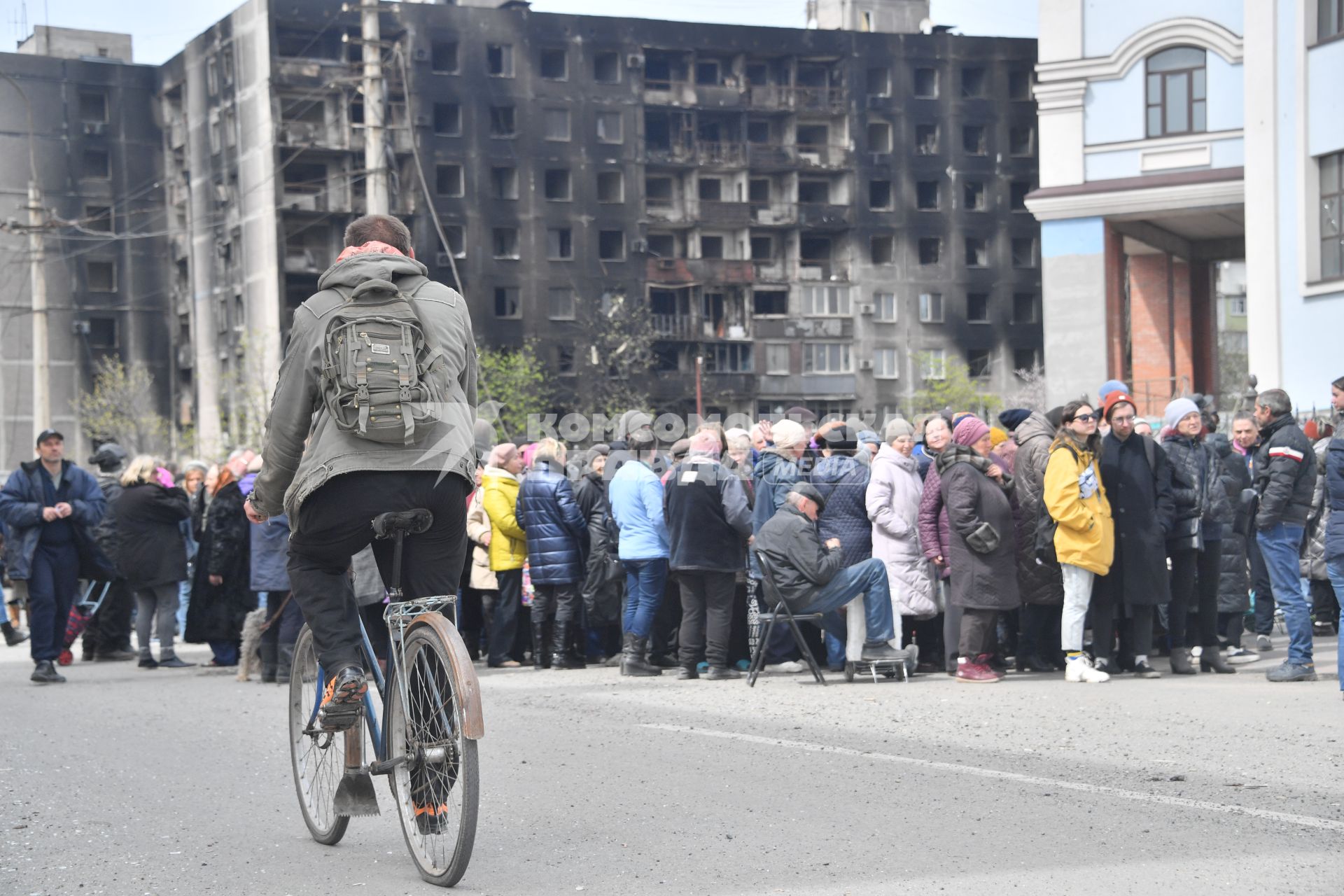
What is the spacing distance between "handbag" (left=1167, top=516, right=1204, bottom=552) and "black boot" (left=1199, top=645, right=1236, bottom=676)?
0.83m

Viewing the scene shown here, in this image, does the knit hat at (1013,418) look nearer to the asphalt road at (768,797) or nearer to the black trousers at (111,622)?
the asphalt road at (768,797)

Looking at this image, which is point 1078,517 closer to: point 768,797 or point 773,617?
point 773,617

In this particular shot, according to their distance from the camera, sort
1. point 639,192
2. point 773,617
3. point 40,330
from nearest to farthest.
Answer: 1. point 773,617
2. point 40,330
3. point 639,192

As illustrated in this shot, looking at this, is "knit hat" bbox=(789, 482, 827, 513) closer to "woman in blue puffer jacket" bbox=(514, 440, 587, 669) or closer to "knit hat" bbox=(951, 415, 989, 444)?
"knit hat" bbox=(951, 415, 989, 444)

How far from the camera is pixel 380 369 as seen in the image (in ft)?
19.7

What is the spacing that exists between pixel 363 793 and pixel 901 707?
5.83 metres

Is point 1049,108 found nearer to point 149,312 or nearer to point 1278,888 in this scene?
point 1278,888

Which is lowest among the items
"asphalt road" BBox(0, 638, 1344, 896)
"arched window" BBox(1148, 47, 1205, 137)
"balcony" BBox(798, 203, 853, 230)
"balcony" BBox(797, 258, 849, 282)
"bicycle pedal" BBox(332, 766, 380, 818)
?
"asphalt road" BBox(0, 638, 1344, 896)

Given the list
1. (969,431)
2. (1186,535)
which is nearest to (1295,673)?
(1186,535)

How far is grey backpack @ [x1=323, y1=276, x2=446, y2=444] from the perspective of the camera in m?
5.96

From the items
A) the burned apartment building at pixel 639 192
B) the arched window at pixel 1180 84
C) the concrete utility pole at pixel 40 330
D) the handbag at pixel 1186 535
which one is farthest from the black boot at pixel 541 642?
the burned apartment building at pixel 639 192

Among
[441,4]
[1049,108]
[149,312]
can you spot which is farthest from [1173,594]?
[149,312]

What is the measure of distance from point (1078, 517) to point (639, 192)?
2915 inches

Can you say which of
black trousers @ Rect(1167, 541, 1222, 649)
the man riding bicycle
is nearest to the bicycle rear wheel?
the man riding bicycle
